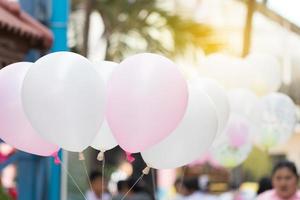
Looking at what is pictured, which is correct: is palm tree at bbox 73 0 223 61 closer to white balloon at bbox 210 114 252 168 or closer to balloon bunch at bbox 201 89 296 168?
balloon bunch at bbox 201 89 296 168

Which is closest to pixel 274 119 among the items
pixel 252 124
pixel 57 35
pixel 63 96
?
pixel 252 124

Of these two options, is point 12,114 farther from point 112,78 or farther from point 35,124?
point 112,78

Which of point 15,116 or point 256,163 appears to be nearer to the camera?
point 15,116

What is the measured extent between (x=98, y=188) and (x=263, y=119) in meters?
1.87

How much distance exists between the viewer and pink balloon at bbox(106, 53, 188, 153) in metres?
4.92

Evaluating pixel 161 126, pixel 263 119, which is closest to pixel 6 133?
pixel 161 126

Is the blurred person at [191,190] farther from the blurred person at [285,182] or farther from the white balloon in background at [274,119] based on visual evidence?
the blurred person at [285,182]

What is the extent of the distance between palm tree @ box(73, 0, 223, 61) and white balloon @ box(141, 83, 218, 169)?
10317mm

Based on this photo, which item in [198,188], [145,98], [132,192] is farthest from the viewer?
[198,188]

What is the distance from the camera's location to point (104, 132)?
217 inches

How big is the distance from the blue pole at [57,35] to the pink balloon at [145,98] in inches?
149

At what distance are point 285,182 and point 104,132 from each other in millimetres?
Result: 1996

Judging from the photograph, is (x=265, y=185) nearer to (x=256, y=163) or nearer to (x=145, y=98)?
(x=145, y=98)

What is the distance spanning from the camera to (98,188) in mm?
8508
